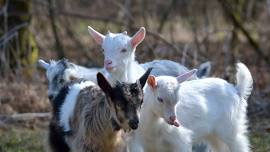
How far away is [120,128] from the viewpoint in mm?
8211

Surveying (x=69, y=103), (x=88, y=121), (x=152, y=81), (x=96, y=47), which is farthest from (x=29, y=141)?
(x=96, y=47)

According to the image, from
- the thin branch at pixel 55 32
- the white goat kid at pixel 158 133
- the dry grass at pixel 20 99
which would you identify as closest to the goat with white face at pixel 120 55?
the white goat kid at pixel 158 133

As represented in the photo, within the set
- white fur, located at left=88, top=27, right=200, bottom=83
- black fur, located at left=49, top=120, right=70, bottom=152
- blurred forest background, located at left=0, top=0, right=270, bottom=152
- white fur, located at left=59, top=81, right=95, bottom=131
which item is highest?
white fur, located at left=88, top=27, right=200, bottom=83

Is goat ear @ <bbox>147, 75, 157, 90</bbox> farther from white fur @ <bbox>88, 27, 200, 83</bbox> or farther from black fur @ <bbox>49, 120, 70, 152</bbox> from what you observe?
black fur @ <bbox>49, 120, 70, 152</bbox>

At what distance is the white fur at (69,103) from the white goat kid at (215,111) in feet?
2.76

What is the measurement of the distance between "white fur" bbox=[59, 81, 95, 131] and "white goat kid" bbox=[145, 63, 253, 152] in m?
0.84

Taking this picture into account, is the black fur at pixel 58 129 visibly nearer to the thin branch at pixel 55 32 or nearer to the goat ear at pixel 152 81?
the goat ear at pixel 152 81

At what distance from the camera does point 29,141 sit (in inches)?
455

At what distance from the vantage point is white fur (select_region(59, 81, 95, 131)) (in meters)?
9.14

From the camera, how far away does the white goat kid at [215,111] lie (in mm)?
9234

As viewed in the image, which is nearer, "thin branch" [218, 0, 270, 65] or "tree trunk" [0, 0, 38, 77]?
"tree trunk" [0, 0, 38, 77]

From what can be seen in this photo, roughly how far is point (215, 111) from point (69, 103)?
1.58 meters

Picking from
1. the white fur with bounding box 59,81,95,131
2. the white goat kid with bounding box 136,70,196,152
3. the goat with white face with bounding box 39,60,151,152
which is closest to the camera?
the goat with white face with bounding box 39,60,151,152

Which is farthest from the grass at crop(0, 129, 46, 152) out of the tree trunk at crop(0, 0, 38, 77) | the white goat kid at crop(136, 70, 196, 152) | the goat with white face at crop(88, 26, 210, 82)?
the white goat kid at crop(136, 70, 196, 152)
